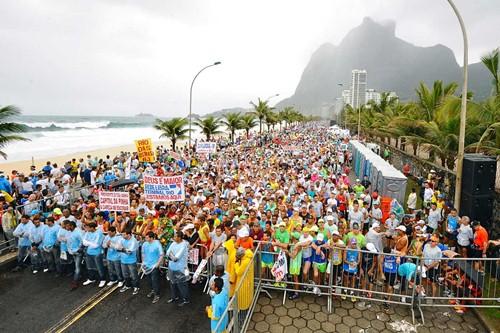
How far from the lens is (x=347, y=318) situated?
652 cm

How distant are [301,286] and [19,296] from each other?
6.93m

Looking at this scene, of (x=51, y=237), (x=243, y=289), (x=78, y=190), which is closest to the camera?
(x=243, y=289)

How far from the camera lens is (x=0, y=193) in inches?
460

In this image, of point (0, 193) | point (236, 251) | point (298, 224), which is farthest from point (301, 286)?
point (0, 193)

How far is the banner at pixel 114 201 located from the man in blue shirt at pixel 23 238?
1919 mm

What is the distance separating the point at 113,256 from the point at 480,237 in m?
9.38

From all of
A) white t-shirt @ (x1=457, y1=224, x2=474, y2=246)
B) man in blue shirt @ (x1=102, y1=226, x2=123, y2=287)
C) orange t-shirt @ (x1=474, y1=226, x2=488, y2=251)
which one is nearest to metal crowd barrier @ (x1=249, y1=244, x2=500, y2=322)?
orange t-shirt @ (x1=474, y1=226, x2=488, y2=251)

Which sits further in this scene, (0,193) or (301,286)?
(0,193)

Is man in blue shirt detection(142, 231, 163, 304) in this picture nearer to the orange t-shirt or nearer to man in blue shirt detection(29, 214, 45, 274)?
man in blue shirt detection(29, 214, 45, 274)

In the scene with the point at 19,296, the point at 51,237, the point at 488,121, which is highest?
the point at 488,121

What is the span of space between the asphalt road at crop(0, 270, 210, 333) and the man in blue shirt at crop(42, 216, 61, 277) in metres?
0.53

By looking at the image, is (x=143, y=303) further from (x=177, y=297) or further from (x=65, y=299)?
(x=65, y=299)

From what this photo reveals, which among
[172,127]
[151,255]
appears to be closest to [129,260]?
[151,255]

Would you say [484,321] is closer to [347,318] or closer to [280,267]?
[347,318]
